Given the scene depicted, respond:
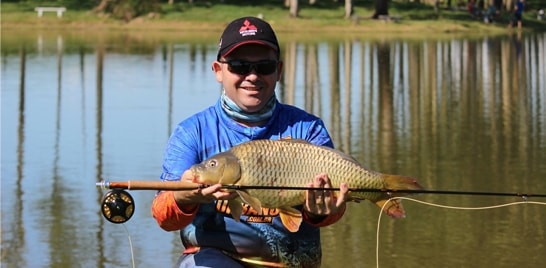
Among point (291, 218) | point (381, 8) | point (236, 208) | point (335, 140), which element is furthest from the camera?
point (381, 8)

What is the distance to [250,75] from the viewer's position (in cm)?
475

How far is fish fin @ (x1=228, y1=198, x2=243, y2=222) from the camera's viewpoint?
4.39 m

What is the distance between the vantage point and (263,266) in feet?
15.7

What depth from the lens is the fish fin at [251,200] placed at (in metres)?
4.33

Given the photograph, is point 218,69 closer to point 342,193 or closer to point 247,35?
point 247,35

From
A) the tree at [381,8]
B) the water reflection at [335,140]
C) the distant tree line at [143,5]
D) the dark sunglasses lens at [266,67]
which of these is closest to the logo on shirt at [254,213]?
the dark sunglasses lens at [266,67]

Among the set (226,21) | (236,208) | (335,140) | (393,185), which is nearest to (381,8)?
(226,21)

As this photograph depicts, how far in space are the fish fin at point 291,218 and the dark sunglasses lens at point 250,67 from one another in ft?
1.94

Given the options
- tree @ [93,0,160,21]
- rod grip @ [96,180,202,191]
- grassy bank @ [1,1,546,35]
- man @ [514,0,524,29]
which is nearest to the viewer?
rod grip @ [96,180,202,191]

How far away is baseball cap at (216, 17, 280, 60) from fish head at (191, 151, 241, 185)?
53cm

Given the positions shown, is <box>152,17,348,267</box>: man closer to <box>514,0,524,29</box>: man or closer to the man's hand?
the man's hand

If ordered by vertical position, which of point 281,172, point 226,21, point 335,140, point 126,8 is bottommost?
point 335,140

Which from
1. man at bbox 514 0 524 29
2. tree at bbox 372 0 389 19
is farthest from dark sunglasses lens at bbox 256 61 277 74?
man at bbox 514 0 524 29

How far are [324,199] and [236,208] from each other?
0.34 m
